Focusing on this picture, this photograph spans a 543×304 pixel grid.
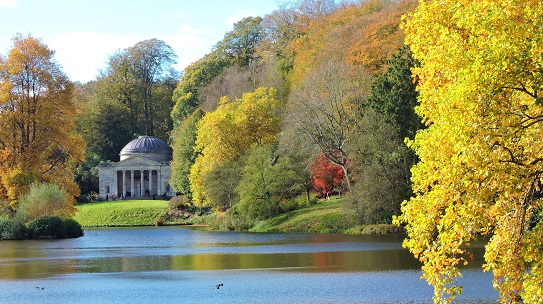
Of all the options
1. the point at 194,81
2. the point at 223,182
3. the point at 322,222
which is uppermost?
the point at 194,81

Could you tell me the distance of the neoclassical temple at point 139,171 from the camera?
101756mm

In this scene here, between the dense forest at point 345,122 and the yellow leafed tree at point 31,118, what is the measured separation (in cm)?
9

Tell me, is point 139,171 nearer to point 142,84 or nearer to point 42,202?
point 142,84

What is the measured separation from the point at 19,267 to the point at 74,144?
→ 22.9 metres

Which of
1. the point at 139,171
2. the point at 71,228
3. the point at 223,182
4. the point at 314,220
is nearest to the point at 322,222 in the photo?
the point at 314,220

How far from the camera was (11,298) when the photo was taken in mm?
22250

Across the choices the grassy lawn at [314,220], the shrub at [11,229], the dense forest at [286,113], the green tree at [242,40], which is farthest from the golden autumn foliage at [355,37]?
the shrub at [11,229]

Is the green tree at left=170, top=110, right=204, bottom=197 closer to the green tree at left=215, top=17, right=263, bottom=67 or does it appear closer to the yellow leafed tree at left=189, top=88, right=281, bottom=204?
the yellow leafed tree at left=189, top=88, right=281, bottom=204

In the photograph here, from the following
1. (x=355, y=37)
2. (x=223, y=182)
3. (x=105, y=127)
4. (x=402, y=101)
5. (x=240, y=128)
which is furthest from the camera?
(x=105, y=127)

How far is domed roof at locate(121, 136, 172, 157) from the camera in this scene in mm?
101688

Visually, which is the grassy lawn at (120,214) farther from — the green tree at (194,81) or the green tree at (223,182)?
the green tree at (194,81)

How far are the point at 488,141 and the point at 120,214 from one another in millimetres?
69794

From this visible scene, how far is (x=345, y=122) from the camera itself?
53.8m

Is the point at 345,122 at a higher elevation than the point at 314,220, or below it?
higher
